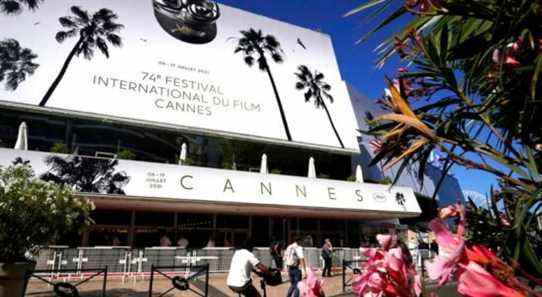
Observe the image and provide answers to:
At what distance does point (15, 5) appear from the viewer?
1916 centimetres

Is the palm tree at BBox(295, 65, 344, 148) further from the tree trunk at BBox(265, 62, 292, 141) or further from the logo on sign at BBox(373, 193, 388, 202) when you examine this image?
the logo on sign at BBox(373, 193, 388, 202)

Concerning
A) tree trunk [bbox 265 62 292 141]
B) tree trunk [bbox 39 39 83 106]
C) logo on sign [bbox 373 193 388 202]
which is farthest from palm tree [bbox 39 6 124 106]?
logo on sign [bbox 373 193 388 202]

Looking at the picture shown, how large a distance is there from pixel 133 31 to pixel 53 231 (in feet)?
54.7

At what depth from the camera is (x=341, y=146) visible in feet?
78.9

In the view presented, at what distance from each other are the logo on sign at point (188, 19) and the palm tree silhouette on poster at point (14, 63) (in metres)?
7.26

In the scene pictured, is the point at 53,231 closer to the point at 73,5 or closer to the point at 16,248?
the point at 16,248

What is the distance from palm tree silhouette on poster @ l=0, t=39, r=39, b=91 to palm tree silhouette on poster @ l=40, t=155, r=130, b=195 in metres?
5.32

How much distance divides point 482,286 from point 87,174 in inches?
628

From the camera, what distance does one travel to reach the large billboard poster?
62.2ft

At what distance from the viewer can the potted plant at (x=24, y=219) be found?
660 cm

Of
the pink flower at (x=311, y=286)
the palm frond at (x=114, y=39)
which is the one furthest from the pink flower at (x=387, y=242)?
the palm frond at (x=114, y=39)

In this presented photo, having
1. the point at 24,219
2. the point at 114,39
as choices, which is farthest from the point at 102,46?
the point at 24,219

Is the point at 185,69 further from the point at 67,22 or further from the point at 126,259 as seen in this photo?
the point at 126,259

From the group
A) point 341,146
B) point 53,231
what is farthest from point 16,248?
point 341,146
